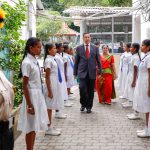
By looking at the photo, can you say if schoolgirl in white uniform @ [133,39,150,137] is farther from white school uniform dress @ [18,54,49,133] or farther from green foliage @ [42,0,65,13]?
green foliage @ [42,0,65,13]

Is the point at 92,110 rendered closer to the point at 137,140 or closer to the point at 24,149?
the point at 137,140

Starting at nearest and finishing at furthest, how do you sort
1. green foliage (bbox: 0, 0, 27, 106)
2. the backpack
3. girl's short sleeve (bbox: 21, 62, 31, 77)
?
the backpack → girl's short sleeve (bbox: 21, 62, 31, 77) → green foliage (bbox: 0, 0, 27, 106)

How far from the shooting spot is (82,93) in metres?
9.06

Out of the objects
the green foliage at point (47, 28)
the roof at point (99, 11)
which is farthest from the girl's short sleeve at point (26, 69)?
the green foliage at point (47, 28)

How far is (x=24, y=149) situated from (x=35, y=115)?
38.7 inches

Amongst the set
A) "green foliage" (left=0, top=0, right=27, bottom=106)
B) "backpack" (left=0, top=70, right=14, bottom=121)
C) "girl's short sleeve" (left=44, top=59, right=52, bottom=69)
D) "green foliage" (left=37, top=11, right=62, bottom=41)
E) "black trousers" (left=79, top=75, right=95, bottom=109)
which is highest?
"green foliage" (left=37, top=11, right=62, bottom=41)

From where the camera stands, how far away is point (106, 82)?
34.2 feet

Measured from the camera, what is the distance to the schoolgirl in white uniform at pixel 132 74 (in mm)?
8102

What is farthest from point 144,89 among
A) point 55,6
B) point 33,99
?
point 55,6

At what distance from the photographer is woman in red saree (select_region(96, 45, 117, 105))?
10297 millimetres

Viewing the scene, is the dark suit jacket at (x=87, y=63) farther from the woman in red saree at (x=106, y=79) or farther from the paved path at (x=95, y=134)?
the woman in red saree at (x=106, y=79)

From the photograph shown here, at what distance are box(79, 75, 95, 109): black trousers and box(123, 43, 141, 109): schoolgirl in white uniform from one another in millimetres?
1000

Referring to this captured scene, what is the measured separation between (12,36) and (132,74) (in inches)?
145

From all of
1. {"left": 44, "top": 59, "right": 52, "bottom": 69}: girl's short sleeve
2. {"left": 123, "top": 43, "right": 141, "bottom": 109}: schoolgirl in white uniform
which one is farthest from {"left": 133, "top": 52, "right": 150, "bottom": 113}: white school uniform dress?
{"left": 44, "top": 59, "right": 52, "bottom": 69}: girl's short sleeve
